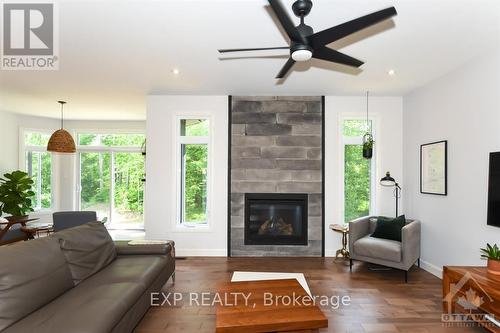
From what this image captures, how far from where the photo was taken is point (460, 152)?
3.49 m

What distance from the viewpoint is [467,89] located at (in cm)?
337

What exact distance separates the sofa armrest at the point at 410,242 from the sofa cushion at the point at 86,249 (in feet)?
11.7

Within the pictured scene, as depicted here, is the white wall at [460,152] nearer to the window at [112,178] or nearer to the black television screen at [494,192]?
the black television screen at [494,192]

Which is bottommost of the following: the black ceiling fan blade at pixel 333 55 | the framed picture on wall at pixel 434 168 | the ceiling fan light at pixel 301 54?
the framed picture on wall at pixel 434 168

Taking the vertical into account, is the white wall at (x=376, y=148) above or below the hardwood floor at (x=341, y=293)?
above

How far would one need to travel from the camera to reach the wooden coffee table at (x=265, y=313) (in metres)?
1.93

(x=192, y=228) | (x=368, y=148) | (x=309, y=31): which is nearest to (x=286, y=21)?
(x=309, y=31)

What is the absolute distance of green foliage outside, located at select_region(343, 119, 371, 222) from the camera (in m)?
4.93

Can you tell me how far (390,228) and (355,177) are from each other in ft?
3.76

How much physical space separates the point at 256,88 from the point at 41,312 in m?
3.77

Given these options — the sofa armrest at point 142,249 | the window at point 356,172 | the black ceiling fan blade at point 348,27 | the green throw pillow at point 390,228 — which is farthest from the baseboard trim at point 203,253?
the black ceiling fan blade at point 348,27

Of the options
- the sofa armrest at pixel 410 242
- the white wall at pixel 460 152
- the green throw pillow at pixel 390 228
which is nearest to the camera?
the white wall at pixel 460 152

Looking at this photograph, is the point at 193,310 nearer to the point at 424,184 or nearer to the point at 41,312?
the point at 41,312

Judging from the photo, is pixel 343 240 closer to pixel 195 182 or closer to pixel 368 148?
pixel 368 148
